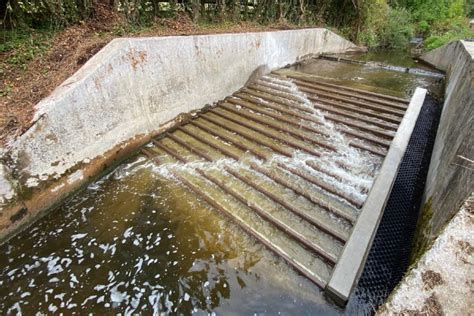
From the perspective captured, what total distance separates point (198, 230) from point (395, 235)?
241cm

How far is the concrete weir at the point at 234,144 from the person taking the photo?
3186 mm

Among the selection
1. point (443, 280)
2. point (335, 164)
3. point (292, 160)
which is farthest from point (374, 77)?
point (443, 280)

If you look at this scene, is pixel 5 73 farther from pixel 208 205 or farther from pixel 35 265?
pixel 208 205

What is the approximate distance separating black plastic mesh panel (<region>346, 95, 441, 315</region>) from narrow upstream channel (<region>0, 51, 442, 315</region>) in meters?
0.35

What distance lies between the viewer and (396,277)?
2664 mm

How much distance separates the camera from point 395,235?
3.02m

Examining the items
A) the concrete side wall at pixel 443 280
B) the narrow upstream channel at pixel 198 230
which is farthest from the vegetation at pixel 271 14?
the concrete side wall at pixel 443 280

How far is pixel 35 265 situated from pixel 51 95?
2.28 metres

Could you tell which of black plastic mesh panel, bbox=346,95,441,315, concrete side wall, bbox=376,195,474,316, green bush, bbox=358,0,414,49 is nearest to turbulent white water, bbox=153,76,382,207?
black plastic mesh panel, bbox=346,95,441,315

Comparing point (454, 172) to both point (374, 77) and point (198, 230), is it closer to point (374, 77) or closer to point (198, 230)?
point (198, 230)

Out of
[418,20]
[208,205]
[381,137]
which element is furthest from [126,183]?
[418,20]

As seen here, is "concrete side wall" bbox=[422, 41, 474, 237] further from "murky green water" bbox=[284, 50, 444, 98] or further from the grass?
the grass

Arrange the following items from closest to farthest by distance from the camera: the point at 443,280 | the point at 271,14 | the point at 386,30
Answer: the point at 443,280 → the point at 271,14 → the point at 386,30

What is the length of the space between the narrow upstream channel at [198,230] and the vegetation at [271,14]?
2.90 metres
